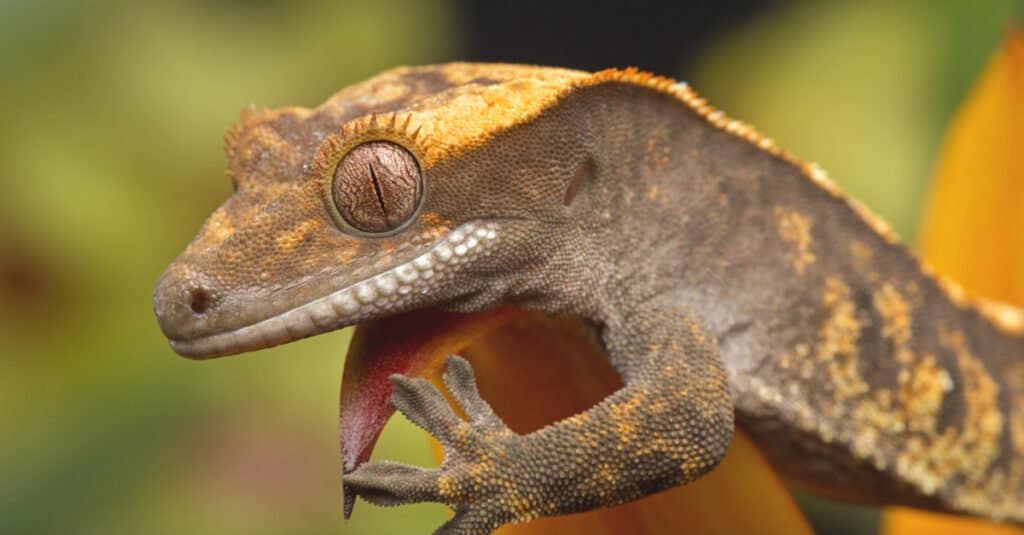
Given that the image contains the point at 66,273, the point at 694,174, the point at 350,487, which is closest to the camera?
the point at 350,487

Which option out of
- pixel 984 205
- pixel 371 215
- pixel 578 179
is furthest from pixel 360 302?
pixel 984 205

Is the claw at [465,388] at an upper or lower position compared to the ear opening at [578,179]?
lower

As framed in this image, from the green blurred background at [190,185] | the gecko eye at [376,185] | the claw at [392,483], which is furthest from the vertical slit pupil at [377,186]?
the green blurred background at [190,185]

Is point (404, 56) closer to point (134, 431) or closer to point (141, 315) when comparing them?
point (141, 315)

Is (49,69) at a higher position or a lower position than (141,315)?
higher

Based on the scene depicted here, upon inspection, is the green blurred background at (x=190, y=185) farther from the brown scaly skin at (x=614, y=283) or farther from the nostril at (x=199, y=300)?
the nostril at (x=199, y=300)

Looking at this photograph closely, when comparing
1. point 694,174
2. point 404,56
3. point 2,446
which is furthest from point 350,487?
point 404,56

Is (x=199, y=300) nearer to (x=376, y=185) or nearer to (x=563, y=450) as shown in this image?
(x=376, y=185)
